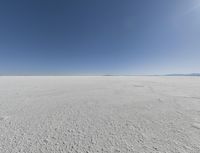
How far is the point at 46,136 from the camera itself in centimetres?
197

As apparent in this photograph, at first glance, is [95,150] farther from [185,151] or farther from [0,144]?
[0,144]

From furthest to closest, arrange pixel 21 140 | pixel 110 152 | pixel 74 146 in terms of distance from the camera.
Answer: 1. pixel 21 140
2. pixel 74 146
3. pixel 110 152

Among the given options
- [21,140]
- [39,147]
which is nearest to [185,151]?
[39,147]

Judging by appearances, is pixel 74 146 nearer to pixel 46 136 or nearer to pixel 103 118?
pixel 46 136

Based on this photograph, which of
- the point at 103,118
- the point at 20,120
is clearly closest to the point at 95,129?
the point at 103,118

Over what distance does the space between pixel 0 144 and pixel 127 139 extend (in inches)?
93.1

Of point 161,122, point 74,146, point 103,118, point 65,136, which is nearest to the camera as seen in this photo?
point 74,146

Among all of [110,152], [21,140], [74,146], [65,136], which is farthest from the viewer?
[65,136]

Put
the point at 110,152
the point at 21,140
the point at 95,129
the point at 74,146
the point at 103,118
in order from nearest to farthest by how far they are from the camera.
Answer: the point at 110,152 < the point at 74,146 < the point at 21,140 < the point at 95,129 < the point at 103,118

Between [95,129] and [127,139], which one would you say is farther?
[95,129]

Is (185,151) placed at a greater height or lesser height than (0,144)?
lesser

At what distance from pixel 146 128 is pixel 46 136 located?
2231 millimetres

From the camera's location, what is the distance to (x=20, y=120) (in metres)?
2.63

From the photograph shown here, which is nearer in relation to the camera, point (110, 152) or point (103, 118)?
point (110, 152)
